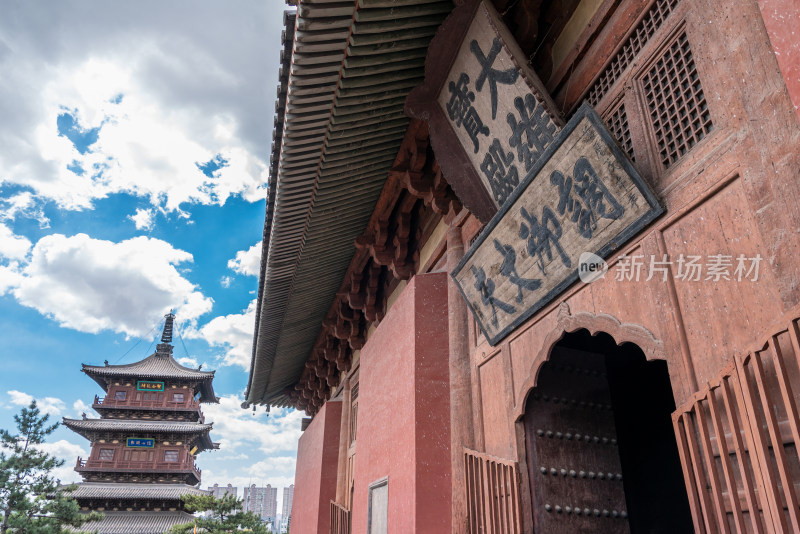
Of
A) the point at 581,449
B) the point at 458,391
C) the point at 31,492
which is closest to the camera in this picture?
the point at 581,449

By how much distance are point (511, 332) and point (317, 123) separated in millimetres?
2043

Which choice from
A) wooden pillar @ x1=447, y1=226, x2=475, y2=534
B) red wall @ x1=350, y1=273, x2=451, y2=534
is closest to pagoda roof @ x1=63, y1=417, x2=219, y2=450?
red wall @ x1=350, y1=273, x2=451, y2=534

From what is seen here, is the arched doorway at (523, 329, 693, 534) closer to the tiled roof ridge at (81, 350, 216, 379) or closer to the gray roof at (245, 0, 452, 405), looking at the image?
the gray roof at (245, 0, 452, 405)

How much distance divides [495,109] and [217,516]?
1998cm

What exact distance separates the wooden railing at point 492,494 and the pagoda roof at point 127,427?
22556 mm

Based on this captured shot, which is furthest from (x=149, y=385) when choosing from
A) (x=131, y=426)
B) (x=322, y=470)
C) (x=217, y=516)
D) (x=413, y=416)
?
(x=413, y=416)

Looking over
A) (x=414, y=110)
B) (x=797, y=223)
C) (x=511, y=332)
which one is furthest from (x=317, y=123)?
(x=797, y=223)

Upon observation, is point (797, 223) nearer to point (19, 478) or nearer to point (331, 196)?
point (331, 196)

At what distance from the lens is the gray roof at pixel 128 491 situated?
21.0m

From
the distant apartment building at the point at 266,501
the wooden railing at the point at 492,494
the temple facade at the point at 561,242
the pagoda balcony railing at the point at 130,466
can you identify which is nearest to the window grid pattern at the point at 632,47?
the temple facade at the point at 561,242

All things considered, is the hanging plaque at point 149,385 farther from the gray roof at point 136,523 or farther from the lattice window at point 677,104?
the lattice window at point 677,104

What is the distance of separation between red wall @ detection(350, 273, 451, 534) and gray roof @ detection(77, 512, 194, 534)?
1909 cm

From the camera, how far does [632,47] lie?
2852 mm

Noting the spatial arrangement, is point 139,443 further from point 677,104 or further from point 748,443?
point 748,443
